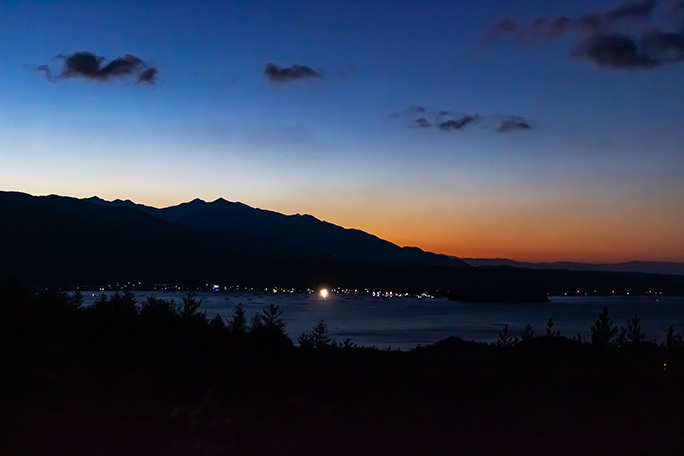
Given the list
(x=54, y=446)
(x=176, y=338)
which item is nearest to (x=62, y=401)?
(x=54, y=446)

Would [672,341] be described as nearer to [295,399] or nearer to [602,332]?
[602,332]

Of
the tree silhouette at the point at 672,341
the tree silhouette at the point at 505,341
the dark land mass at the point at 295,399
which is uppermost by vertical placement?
the tree silhouette at the point at 672,341

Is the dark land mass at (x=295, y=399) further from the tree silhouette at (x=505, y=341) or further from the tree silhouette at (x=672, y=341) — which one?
the tree silhouette at (x=505, y=341)

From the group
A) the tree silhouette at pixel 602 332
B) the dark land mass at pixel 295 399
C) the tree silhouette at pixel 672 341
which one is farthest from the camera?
the tree silhouette at pixel 602 332

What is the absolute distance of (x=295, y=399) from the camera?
35.6 feet

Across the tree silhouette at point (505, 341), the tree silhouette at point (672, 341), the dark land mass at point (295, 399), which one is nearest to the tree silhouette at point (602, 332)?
the tree silhouette at point (672, 341)

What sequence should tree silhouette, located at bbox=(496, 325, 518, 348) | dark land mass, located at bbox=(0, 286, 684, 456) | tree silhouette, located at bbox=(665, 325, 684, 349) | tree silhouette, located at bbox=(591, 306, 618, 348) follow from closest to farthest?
A: 1. dark land mass, located at bbox=(0, 286, 684, 456)
2. tree silhouette, located at bbox=(665, 325, 684, 349)
3. tree silhouette, located at bbox=(591, 306, 618, 348)
4. tree silhouette, located at bbox=(496, 325, 518, 348)

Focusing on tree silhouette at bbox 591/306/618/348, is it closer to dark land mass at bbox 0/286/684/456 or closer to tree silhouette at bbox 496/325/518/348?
dark land mass at bbox 0/286/684/456

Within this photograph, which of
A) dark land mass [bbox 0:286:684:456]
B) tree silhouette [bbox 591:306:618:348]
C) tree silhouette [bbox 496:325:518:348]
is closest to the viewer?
dark land mass [bbox 0:286:684:456]

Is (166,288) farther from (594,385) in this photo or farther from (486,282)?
(594,385)

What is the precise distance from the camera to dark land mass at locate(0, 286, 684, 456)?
30.6 ft

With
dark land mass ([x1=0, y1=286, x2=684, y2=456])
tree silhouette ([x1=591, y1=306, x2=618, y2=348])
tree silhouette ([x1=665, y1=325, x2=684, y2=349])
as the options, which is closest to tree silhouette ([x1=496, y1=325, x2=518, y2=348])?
tree silhouette ([x1=591, y1=306, x2=618, y2=348])

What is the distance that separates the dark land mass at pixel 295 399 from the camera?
933 centimetres

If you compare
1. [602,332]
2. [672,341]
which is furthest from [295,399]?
[672,341]
